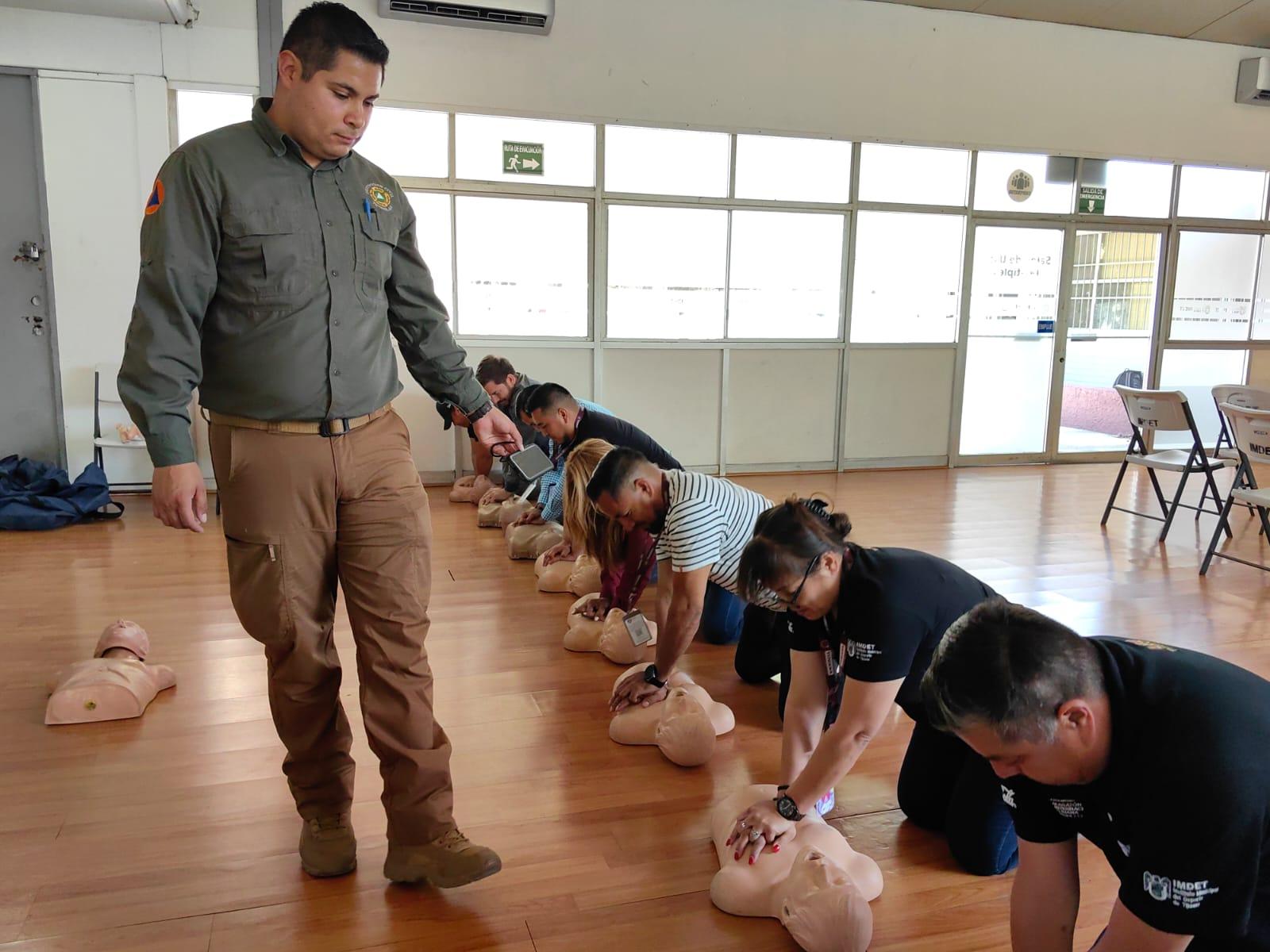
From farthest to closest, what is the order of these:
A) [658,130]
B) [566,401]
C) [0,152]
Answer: [658,130], [0,152], [566,401]

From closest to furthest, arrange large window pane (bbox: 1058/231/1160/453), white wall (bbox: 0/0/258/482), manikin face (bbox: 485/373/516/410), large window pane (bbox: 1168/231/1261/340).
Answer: manikin face (bbox: 485/373/516/410) < white wall (bbox: 0/0/258/482) < large window pane (bbox: 1058/231/1160/453) < large window pane (bbox: 1168/231/1261/340)

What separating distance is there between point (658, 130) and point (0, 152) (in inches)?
151

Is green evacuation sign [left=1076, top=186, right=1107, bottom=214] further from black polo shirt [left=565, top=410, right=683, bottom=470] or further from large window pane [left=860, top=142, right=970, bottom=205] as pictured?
black polo shirt [left=565, top=410, right=683, bottom=470]

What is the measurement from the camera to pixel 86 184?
16.6 ft

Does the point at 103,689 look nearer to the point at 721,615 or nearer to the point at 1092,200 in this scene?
the point at 721,615

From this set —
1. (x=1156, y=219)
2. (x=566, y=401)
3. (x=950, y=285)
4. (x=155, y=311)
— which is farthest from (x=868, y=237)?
(x=155, y=311)

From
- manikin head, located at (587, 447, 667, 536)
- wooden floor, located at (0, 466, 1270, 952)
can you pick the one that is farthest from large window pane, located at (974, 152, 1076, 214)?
manikin head, located at (587, 447, 667, 536)

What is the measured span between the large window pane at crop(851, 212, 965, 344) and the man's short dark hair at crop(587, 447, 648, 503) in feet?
15.4

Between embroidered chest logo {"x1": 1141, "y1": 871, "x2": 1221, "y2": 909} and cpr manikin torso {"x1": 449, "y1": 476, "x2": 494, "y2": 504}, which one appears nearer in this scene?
embroidered chest logo {"x1": 1141, "y1": 871, "x2": 1221, "y2": 909}

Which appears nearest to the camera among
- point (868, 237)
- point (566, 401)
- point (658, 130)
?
point (566, 401)

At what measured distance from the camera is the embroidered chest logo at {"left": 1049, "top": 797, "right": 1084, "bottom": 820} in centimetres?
111

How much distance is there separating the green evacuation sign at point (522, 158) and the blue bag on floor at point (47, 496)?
303 centimetres

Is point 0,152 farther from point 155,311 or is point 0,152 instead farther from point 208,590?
point 155,311

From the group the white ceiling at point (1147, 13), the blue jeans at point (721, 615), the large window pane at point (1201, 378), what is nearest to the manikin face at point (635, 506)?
the blue jeans at point (721, 615)
